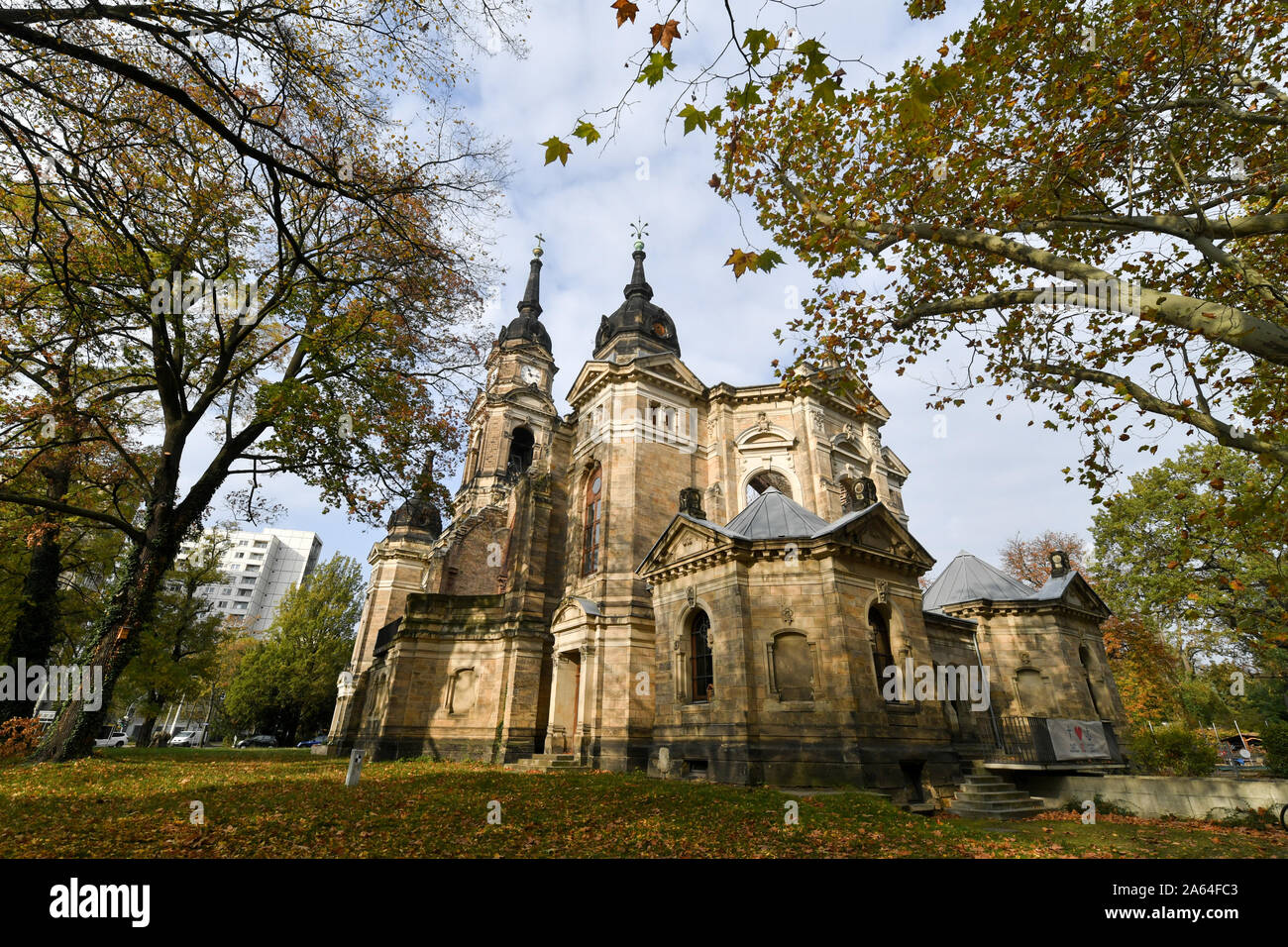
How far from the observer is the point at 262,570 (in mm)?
108125

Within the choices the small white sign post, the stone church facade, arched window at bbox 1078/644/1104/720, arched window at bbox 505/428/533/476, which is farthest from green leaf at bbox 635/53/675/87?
arched window at bbox 505/428/533/476

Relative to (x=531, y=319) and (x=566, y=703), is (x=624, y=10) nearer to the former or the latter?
(x=566, y=703)

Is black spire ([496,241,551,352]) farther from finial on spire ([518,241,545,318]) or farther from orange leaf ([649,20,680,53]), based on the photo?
orange leaf ([649,20,680,53])

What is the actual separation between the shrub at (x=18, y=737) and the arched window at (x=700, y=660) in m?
17.2

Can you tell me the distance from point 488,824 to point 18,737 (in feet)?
51.6

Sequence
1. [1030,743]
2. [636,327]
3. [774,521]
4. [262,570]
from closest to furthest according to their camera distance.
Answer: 1. [1030,743]
2. [774,521]
3. [636,327]
4. [262,570]

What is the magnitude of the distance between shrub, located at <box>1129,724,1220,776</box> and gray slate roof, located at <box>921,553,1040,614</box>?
4.74 meters

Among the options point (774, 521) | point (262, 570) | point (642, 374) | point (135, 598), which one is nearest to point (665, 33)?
point (774, 521)

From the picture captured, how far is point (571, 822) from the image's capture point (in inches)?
344

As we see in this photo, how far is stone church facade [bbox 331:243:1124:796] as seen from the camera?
1431 centimetres

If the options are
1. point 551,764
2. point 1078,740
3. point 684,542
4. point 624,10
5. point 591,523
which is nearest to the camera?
point 624,10

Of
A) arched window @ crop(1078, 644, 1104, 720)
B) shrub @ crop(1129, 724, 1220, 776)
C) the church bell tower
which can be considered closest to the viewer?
shrub @ crop(1129, 724, 1220, 776)
